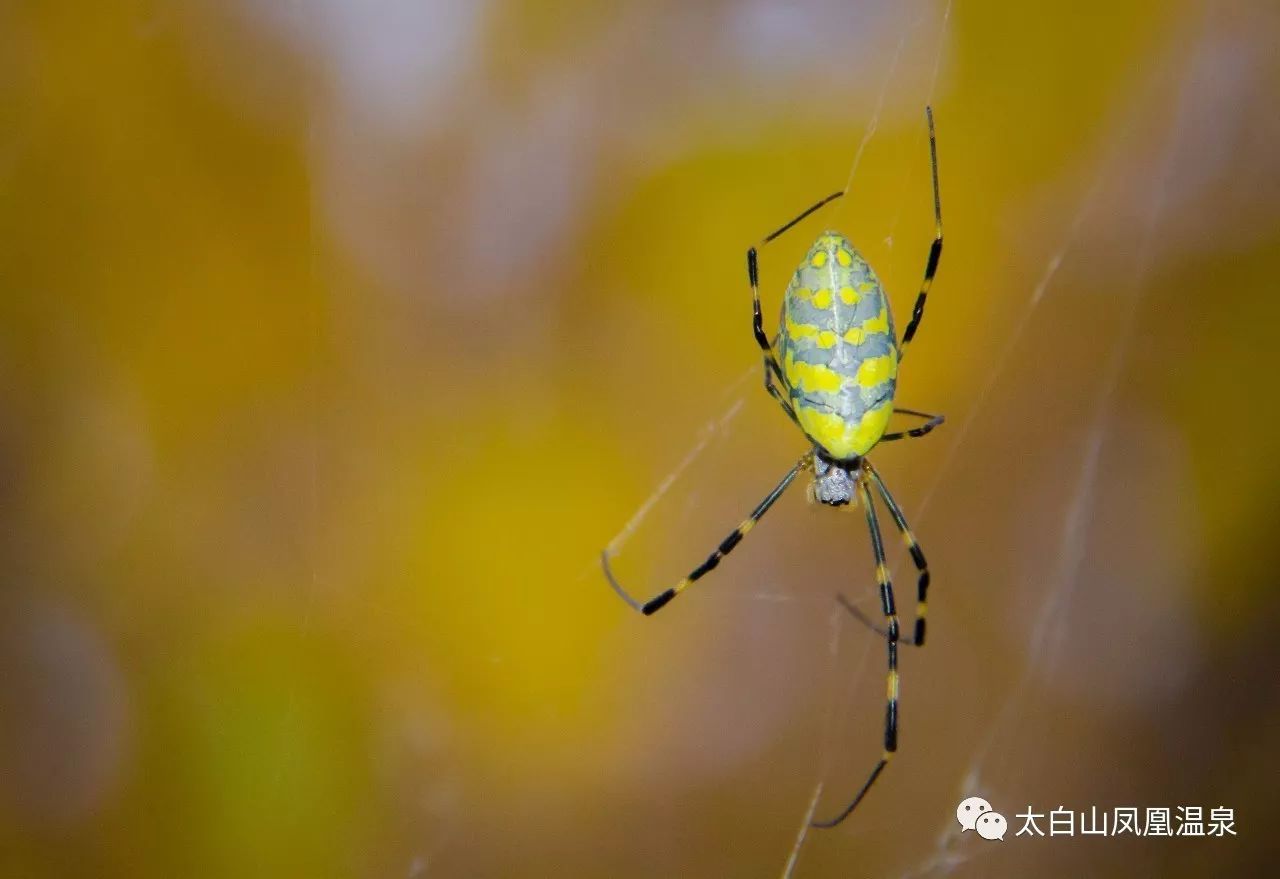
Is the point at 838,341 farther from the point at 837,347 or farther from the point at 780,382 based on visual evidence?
the point at 780,382

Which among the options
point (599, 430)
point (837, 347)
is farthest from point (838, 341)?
point (599, 430)

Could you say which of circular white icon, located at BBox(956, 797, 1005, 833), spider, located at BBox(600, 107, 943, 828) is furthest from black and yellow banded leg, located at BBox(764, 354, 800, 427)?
circular white icon, located at BBox(956, 797, 1005, 833)

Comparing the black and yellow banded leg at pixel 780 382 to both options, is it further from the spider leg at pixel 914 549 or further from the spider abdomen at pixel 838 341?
the spider leg at pixel 914 549

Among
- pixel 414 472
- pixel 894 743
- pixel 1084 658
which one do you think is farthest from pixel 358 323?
pixel 1084 658

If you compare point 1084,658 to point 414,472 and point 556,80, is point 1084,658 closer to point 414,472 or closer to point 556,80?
point 414,472

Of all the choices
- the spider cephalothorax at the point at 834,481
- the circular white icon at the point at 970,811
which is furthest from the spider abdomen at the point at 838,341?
the circular white icon at the point at 970,811

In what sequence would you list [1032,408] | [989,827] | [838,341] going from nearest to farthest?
[838,341] < [989,827] < [1032,408]

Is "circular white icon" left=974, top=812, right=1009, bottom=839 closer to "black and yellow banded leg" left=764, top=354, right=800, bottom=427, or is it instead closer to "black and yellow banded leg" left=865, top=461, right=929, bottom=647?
"black and yellow banded leg" left=865, top=461, right=929, bottom=647
